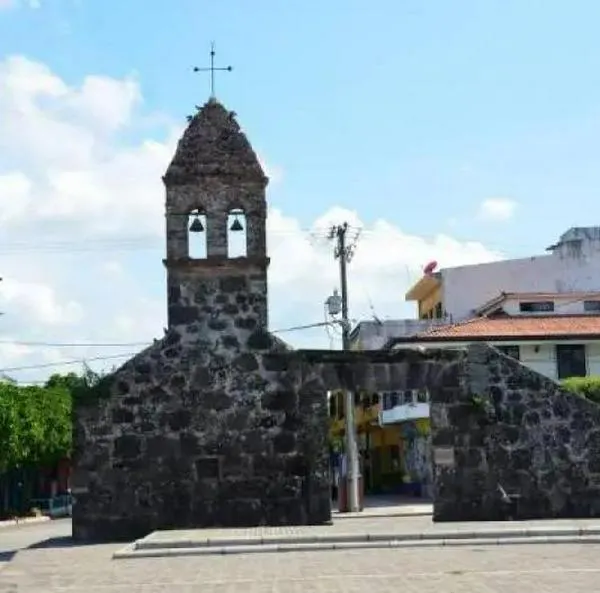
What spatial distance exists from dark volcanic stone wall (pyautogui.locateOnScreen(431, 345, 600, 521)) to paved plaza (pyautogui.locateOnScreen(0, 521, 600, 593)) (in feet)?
15.2

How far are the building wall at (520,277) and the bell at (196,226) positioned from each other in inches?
1355

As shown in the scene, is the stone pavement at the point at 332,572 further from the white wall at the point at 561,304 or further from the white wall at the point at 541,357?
the white wall at the point at 561,304

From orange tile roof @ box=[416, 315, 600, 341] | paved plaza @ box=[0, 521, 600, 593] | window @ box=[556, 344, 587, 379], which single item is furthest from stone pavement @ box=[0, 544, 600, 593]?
window @ box=[556, 344, 587, 379]

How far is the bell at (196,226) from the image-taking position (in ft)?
75.1

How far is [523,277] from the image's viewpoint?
187ft

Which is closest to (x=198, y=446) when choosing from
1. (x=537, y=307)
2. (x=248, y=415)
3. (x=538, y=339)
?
(x=248, y=415)

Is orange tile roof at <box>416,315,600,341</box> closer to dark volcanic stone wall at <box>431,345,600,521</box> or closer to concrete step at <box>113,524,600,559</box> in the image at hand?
dark volcanic stone wall at <box>431,345,600,521</box>

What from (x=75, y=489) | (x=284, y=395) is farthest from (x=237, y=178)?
(x=75, y=489)

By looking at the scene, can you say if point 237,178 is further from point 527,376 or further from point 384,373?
point 527,376

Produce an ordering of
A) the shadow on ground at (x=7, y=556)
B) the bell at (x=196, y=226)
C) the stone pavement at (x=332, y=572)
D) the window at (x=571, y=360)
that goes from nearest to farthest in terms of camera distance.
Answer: the stone pavement at (x=332, y=572)
the shadow on ground at (x=7, y=556)
the bell at (x=196, y=226)
the window at (x=571, y=360)

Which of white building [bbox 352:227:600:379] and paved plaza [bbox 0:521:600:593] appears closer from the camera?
paved plaza [bbox 0:521:600:593]

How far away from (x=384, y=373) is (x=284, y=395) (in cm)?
187

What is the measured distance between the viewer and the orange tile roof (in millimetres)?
44781

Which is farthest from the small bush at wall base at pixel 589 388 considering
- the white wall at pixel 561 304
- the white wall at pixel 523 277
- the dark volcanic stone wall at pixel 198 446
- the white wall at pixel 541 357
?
the dark volcanic stone wall at pixel 198 446
